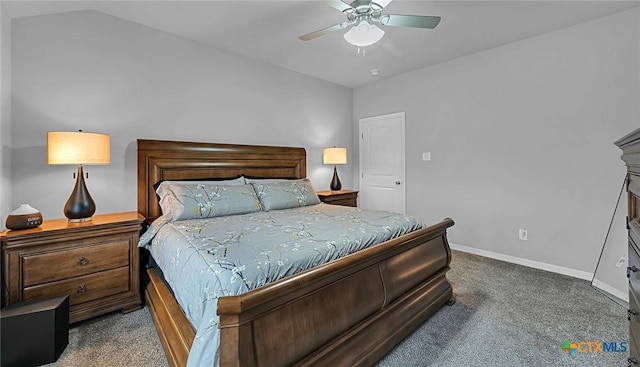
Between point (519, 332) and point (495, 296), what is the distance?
1.86ft

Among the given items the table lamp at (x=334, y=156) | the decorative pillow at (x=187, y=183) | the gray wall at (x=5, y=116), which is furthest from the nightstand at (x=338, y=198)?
the gray wall at (x=5, y=116)

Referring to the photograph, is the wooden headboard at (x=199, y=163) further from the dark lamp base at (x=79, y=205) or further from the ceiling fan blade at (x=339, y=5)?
the ceiling fan blade at (x=339, y=5)

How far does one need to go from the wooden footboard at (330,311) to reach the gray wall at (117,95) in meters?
1.21

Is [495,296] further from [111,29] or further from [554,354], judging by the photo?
[111,29]

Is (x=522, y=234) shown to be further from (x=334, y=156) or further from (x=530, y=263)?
(x=334, y=156)

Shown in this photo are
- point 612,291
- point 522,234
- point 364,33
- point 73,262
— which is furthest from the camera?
point 522,234

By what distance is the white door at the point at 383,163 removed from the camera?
4469mm

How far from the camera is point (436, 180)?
4.07 meters

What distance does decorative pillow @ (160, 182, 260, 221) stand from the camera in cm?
240

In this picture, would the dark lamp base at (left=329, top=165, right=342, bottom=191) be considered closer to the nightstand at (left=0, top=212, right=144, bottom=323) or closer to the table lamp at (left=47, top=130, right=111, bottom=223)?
the nightstand at (left=0, top=212, right=144, bottom=323)

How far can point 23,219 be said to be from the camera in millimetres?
1940

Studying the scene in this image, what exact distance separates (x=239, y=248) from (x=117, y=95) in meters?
2.26

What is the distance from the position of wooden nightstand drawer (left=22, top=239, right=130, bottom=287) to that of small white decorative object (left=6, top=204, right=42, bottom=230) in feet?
0.75

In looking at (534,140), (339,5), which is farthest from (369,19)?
(534,140)
